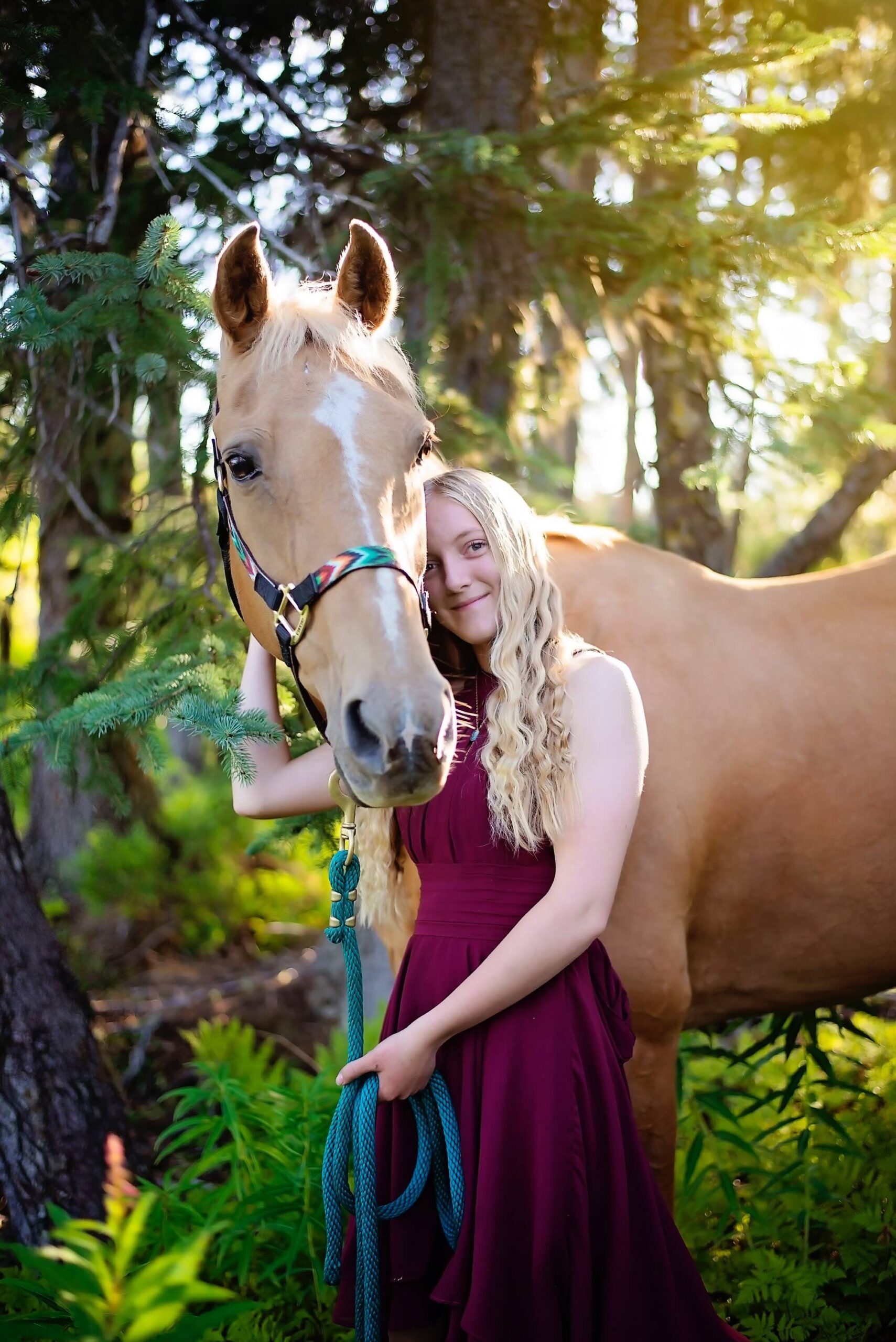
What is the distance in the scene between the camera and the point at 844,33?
2.74 m

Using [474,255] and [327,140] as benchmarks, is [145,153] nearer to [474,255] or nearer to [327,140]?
[327,140]

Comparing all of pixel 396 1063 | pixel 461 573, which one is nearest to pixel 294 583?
pixel 461 573

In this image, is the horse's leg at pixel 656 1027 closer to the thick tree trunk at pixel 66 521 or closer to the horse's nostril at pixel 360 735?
the horse's nostril at pixel 360 735

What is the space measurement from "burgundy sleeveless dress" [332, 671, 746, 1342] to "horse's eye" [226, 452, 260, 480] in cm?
67

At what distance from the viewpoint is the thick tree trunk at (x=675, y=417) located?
4.21 metres

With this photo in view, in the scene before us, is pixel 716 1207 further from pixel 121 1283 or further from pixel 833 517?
pixel 833 517

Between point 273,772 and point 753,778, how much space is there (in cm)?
123

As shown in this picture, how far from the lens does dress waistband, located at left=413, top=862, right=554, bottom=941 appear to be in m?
1.78

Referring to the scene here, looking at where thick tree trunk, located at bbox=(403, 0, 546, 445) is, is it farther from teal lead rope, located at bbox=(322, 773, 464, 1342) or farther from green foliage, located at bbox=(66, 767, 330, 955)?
green foliage, located at bbox=(66, 767, 330, 955)

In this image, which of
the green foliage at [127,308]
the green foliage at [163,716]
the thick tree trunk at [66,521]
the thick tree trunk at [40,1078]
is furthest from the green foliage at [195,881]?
the green foliage at [127,308]

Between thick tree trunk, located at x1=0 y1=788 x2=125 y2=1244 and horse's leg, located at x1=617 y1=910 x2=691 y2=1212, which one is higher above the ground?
horse's leg, located at x1=617 y1=910 x2=691 y2=1212

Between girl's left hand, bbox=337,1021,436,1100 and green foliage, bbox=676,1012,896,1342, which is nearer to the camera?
girl's left hand, bbox=337,1021,436,1100

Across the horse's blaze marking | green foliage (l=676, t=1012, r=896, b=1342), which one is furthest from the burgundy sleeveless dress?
green foliage (l=676, t=1012, r=896, b=1342)

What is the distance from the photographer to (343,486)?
65.0 inches
